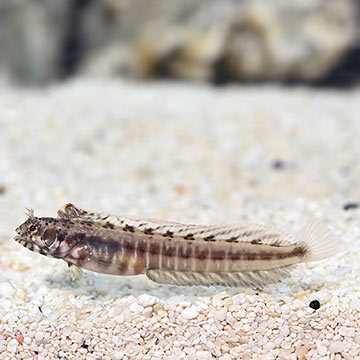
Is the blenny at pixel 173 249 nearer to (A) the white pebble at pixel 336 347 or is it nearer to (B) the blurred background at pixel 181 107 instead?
(A) the white pebble at pixel 336 347

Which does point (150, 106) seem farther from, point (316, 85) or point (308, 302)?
point (308, 302)

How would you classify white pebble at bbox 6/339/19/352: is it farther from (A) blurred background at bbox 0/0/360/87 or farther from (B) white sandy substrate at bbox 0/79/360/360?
(A) blurred background at bbox 0/0/360/87

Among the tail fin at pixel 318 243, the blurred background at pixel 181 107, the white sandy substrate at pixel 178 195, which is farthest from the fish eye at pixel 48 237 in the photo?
the tail fin at pixel 318 243

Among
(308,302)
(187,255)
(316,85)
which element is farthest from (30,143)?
(316,85)

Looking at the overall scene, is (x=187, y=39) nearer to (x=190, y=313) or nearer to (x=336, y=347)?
(x=190, y=313)

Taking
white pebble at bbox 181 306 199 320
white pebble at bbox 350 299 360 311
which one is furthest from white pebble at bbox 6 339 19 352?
white pebble at bbox 350 299 360 311
